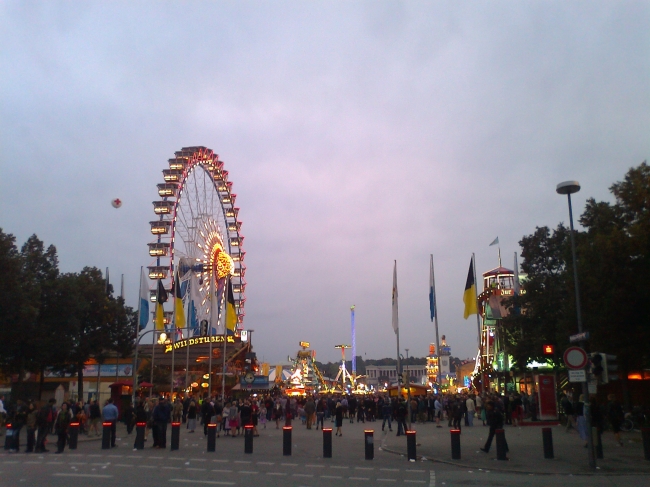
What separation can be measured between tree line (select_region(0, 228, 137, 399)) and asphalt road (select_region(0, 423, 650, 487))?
13.8 meters

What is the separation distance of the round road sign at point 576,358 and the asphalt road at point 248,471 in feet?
8.55

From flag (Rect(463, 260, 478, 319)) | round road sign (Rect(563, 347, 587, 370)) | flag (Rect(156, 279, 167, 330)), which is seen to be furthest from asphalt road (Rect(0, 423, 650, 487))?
flag (Rect(156, 279, 167, 330))

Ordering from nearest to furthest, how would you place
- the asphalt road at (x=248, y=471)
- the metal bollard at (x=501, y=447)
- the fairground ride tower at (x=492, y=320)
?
the asphalt road at (x=248, y=471), the metal bollard at (x=501, y=447), the fairground ride tower at (x=492, y=320)

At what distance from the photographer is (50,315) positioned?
4050 centimetres

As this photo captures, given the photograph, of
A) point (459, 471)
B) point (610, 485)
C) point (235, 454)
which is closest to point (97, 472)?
point (235, 454)

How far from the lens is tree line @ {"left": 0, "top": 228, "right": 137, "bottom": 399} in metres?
31.9

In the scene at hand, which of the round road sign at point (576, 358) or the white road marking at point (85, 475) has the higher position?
the round road sign at point (576, 358)

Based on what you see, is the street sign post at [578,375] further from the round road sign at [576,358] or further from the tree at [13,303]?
the tree at [13,303]

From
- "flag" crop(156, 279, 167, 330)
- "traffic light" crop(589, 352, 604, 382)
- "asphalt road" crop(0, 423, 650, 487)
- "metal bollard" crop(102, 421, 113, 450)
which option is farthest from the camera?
"flag" crop(156, 279, 167, 330)

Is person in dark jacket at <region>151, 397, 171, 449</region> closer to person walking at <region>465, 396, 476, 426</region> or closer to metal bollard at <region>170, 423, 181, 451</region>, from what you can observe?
metal bollard at <region>170, 423, 181, 451</region>

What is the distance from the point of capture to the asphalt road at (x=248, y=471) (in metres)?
13.5

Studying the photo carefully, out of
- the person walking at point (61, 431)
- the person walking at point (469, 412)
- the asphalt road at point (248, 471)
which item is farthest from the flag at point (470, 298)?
the person walking at point (61, 431)

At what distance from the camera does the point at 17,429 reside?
68.4ft

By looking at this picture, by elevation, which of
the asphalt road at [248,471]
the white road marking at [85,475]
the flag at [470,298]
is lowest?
the asphalt road at [248,471]
